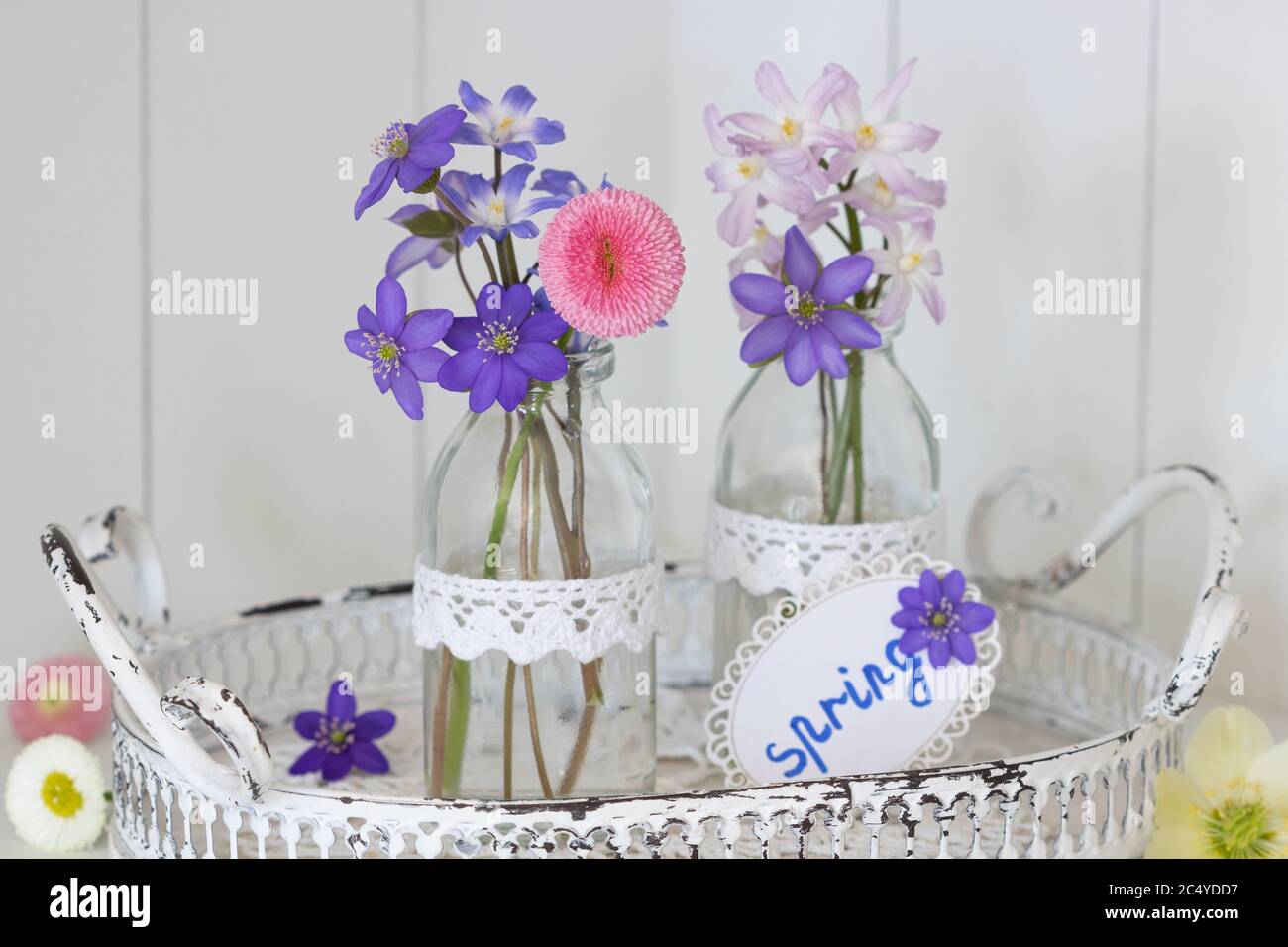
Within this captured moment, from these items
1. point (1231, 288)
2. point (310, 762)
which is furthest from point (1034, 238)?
point (310, 762)

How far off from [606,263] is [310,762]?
354 millimetres

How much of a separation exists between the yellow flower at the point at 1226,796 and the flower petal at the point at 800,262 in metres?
0.29

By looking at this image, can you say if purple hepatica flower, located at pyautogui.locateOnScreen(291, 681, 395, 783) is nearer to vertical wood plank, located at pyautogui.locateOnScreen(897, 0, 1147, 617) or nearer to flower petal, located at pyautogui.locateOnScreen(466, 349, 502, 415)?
flower petal, located at pyautogui.locateOnScreen(466, 349, 502, 415)

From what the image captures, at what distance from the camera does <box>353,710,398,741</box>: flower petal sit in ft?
2.62

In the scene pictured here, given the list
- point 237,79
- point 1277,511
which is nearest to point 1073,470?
point 1277,511

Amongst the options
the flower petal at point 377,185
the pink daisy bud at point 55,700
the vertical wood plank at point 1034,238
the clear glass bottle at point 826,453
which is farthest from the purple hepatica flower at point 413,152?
the vertical wood plank at point 1034,238

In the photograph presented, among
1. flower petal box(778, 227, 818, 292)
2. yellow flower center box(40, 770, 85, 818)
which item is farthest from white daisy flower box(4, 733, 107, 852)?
flower petal box(778, 227, 818, 292)

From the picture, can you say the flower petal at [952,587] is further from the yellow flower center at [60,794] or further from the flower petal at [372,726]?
the yellow flower center at [60,794]

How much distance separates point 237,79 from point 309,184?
83mm

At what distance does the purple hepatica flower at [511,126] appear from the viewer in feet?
2.11

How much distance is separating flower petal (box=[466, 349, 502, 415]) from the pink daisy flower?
4 cm
